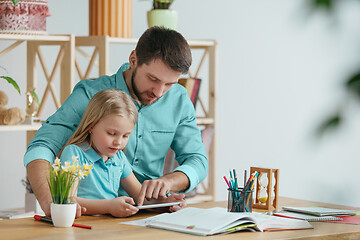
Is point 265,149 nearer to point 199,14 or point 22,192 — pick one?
point 199,14

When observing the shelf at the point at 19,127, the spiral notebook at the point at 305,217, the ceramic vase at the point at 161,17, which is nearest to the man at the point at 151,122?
the spiral notebook at the point at 305,217

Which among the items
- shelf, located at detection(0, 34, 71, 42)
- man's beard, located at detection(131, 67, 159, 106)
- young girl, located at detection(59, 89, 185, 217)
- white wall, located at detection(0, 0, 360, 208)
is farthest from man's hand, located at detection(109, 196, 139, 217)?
white wall, located at detection(0, 0, 360, 208)

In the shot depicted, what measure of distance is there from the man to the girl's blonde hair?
4.1 inches

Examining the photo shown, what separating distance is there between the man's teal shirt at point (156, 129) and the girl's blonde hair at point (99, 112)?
130mm

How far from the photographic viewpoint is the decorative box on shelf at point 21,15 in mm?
2529

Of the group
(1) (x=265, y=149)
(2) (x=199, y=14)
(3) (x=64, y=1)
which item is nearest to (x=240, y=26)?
(2) (x=199, y=14)

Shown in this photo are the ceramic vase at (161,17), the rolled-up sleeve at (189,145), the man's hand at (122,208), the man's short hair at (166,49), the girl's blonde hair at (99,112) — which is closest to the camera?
the man's hand at (122,208)

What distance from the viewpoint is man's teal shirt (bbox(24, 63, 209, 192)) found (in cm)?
193

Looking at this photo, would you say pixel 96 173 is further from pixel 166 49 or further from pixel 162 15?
pixel 162 15

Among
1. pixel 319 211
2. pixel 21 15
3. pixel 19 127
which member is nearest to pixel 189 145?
pixel 319 211

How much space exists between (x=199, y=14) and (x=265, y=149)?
45.4 inches

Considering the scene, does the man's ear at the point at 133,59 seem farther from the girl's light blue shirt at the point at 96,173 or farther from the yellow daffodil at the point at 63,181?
the yellow daffodil at the point at 63,181

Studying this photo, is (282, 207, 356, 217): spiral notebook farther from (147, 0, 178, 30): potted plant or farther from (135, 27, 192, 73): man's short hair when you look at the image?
(147, 0, 178, 30): potted plant

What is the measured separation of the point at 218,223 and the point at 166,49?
0.72 metres
